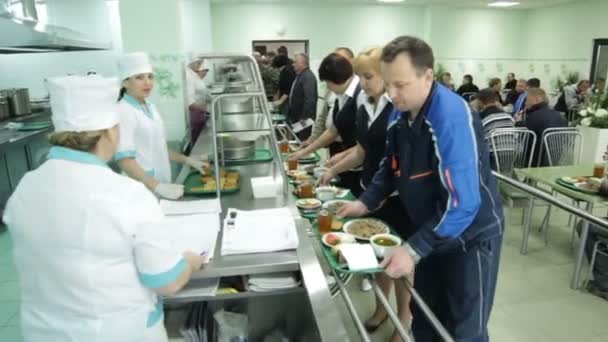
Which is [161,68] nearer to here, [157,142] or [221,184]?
[157,142]

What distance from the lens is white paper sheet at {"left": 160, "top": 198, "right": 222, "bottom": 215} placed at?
1.62 metres

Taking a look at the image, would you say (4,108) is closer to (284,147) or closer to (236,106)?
(236,106)

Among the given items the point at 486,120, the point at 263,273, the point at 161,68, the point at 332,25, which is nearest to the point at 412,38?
the point at 263,273

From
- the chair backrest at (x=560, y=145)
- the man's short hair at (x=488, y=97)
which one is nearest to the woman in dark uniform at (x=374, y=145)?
the chair backrest at (x=560, y=145)

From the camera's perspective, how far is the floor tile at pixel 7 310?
7.95ft

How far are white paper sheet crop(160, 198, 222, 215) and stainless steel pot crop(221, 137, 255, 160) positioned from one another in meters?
0.61

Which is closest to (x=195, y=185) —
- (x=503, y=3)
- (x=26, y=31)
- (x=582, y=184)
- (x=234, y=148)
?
(x=234, y=148)

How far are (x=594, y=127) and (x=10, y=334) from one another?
18.5 feet

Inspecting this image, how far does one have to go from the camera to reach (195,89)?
388cm

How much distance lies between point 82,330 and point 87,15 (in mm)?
6452

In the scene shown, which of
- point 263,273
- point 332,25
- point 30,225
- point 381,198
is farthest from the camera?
→ point 332,25

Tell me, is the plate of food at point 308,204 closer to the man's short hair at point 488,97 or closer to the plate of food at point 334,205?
the plate of food at point 334,205

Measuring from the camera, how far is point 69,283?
0.97 metres

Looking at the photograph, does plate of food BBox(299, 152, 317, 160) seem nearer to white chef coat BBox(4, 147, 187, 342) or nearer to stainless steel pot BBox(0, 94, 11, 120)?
white chef coat BBox(4, 147, 187, 342)
